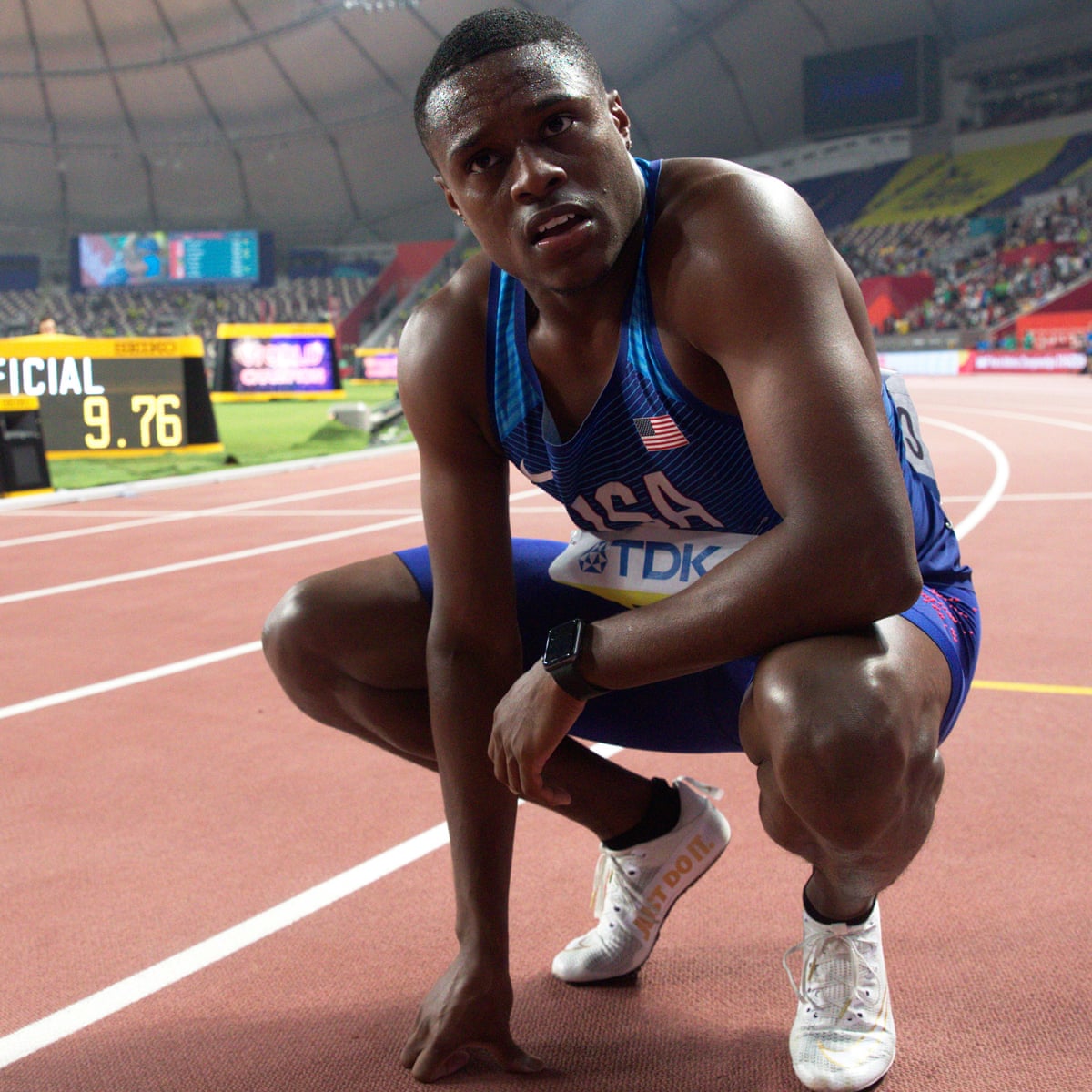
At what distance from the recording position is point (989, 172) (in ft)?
138

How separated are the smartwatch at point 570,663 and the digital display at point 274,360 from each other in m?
20.7

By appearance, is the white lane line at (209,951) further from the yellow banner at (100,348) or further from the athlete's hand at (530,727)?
the yellow banner at (100,348)

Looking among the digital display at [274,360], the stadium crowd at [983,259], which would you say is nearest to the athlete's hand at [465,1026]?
the digital display at [274,360]

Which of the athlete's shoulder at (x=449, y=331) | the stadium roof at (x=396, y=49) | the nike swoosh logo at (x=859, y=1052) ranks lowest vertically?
the nike swoosh logo at (x=859, y=1052)

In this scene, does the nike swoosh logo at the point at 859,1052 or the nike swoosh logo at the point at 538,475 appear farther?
the nike swoosh logo at the point at 538,475

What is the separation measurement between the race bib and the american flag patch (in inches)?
10.0

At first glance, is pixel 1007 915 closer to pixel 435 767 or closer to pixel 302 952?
pixel 435 767

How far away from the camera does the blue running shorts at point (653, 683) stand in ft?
6.50

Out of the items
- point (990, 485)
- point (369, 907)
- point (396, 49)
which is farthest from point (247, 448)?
point (396, 49)

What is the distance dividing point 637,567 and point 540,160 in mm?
741

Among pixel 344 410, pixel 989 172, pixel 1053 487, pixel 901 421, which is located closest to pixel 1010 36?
pixel 989 172

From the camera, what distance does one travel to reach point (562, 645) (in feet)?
5.69

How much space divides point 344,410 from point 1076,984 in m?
13.6

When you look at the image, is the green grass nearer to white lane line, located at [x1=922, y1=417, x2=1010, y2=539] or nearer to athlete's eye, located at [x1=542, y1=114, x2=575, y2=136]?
white lane line, located at [x1=922, y1=417, x2=1010, y2=539]
